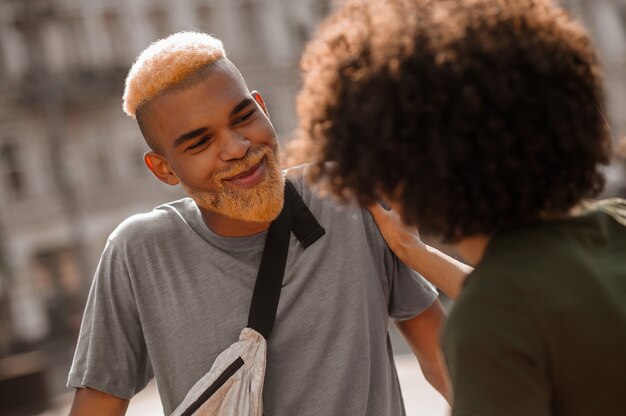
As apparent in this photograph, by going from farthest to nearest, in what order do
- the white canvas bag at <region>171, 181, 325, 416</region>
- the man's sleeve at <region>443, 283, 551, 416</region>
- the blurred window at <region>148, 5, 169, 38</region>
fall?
the blurred window at <region>148, 5, 169, 38</region> < the white canvas bag at <region>171, 181, 325, 416</region> < the man's sleeve at <region>443, 283, 551, 416</region>

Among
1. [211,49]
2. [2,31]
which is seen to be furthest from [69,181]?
[211,49]

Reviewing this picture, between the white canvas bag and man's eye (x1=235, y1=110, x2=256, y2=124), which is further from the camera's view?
man's eye (x1=235, y1=110, x2=256, y2=124)

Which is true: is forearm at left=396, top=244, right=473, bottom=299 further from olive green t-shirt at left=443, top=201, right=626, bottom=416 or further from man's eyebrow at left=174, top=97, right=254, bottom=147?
olive green t-shirt at left=443, top=201, right=626, bottom=416

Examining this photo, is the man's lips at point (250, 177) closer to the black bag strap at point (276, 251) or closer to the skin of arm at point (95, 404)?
the black bag strap at point (276, 251)

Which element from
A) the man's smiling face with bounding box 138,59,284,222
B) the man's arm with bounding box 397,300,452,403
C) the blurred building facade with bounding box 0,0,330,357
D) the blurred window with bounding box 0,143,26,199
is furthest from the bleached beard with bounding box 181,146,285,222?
the blurred window with bounding box 0,143,26,199

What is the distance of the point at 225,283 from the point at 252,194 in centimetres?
23

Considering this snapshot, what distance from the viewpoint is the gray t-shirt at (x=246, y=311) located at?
276 cm

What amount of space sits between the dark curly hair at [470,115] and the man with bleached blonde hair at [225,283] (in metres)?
0.90

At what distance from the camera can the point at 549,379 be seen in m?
1.67

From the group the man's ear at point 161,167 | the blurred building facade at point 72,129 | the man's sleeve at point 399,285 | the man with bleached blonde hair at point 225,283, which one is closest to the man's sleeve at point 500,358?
the man with bleached blonde hair at point 225,283

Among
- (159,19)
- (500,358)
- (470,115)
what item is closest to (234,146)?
(470,115)

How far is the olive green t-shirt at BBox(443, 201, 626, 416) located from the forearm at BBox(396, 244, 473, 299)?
892 mm

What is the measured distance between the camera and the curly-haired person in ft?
5.42

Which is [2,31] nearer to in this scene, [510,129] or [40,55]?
[40,55]
